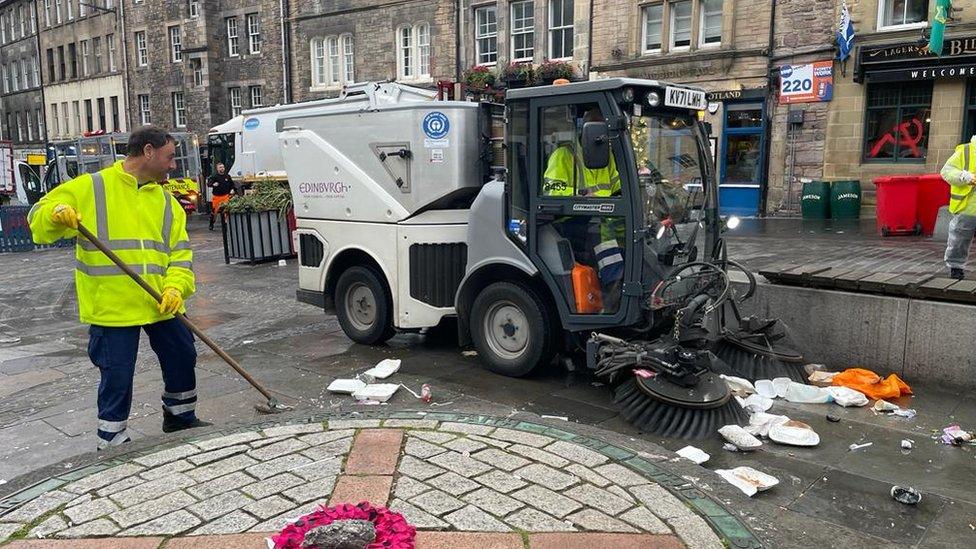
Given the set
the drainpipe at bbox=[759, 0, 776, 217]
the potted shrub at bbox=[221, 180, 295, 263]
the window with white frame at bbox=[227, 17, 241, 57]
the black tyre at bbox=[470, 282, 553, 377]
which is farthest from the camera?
the window with white frame at bbox=[227, 17, 241, 57]

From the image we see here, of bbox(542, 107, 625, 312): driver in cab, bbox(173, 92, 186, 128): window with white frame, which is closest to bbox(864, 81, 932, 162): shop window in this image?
bbox(542, 107, 625, 312): driver in cab

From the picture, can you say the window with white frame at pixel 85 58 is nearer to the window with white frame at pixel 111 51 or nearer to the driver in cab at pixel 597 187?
the window with white frame at pixel 111 51

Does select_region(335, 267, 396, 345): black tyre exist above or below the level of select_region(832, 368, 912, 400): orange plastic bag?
above

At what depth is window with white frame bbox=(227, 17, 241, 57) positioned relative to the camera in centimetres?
3180

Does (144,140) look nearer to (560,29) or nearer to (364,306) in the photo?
(364,306)

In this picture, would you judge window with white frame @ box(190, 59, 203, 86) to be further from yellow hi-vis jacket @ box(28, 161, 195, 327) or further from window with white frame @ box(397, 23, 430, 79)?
yellow hi-vis jacket @ box(28, 161, 195, 327)

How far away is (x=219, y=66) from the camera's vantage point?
32.5 m

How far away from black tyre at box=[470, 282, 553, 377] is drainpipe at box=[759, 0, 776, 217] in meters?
13.4

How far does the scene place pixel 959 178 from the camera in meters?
7.02

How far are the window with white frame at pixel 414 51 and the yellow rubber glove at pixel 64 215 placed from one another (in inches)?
836

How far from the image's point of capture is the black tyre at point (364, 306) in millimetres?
6703

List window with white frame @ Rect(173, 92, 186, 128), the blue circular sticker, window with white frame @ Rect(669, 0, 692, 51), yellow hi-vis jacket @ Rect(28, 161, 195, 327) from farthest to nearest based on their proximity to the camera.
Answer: window with white frame @ Rect(173, 92, 186, 128), window with white frame @ Rect(669, 0, 692, 51), the blue circular sticker, yellow hi-vis jacket @ Rect(28, 161, 195, 327)

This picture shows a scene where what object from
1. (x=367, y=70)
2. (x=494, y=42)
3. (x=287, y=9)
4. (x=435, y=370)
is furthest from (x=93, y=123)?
(x=435, y=370)

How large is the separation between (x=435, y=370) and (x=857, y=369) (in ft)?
11.1
